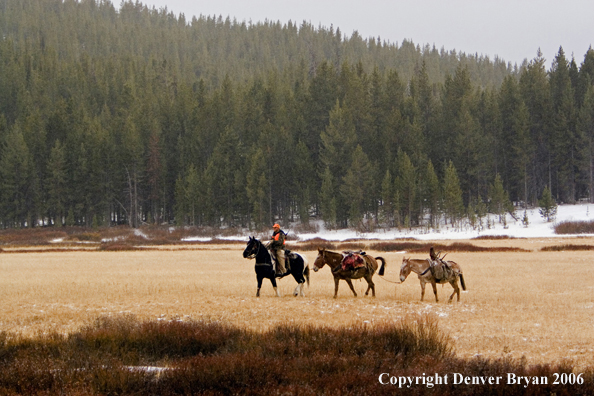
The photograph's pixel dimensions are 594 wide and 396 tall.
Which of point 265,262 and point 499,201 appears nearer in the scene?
point 265,262

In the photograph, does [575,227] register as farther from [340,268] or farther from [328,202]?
[340,268]

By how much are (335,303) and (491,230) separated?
2303 inches

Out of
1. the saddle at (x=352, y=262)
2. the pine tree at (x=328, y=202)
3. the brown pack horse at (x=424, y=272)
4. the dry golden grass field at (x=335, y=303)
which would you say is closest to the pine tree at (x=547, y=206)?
the pine tree at (x=328, y=202)

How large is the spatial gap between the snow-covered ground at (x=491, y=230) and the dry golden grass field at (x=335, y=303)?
126 ft

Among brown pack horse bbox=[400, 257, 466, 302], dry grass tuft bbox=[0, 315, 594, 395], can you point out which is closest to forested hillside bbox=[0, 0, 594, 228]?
brown pack horse bbox=[400, 257, 466, 302]

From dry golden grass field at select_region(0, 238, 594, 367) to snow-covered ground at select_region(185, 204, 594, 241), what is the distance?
126 feet

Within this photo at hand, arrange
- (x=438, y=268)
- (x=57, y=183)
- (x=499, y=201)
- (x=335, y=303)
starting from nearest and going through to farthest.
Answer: (x=335, y=303) < (x=438, y=268) < (x=499, y=201) < (x=57, y=183)

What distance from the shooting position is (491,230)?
7131cm

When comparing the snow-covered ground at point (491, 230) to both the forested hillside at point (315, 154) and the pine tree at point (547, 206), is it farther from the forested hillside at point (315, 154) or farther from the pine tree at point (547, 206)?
A: the forested hillside at point (315, 154)

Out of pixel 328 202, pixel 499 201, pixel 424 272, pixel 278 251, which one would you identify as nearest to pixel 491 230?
pixel 499 201

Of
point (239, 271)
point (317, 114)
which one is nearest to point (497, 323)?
point (239, 271)

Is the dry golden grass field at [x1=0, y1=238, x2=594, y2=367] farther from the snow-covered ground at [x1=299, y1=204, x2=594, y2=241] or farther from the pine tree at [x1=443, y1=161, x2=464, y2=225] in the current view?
the pine tree at [x1=443, y1=161, x2=464, y2=225]

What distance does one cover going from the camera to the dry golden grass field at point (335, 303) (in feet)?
42.0

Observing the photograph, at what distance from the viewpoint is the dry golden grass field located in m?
12.8
